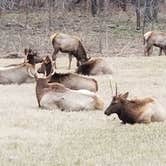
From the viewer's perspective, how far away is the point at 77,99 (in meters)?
12.4

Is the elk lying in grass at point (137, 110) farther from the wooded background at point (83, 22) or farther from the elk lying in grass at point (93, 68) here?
the wooded background at point (83, 22)

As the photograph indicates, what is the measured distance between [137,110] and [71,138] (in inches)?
61.4

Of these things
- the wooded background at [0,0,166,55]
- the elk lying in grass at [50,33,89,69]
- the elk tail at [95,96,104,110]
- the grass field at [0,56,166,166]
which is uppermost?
the grass field at [0,56,166,166]

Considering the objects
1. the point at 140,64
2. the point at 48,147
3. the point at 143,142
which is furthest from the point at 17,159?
the point at 140,64

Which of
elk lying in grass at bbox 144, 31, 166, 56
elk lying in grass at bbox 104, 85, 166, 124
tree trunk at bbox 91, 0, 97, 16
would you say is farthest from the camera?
tree trunk at bbox 91, 0, 97, 16

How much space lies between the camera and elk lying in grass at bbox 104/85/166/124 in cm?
1071

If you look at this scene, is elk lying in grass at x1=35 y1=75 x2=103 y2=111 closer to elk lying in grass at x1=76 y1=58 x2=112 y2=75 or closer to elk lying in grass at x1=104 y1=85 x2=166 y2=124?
elk lying in grass at x1=104 y1=85 x2=166 y2=124

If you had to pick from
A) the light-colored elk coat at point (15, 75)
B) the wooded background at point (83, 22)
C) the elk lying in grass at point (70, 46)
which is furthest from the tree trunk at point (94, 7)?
the light-colored elk coat at point (15, 75)

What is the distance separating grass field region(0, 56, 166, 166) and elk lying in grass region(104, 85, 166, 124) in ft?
0.66

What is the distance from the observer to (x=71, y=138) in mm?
9719

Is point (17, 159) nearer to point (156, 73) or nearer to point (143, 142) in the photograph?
point (143, 142)

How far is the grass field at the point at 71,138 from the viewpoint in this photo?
8.31 meters

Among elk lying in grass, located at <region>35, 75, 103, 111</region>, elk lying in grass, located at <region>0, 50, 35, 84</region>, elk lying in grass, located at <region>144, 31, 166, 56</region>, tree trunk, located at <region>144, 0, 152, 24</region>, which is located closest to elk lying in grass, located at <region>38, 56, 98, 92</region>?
elk lying in grass, located at <region>35, 75, 103, 111</region>

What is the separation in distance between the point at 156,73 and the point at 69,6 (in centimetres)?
2338
